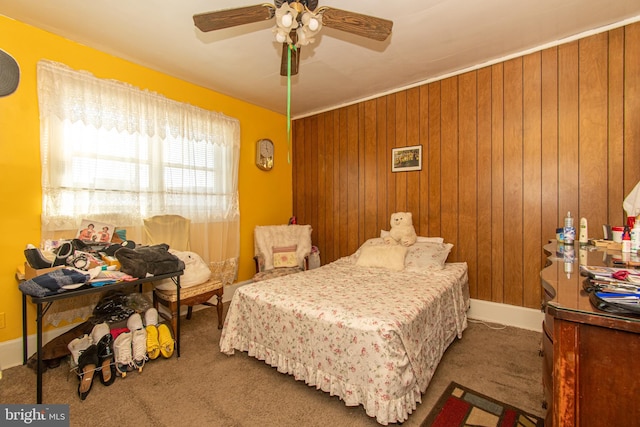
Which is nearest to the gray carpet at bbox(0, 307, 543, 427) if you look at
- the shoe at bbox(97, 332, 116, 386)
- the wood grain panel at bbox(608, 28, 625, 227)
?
the shoe at bbox(97, 332, 116, 386)

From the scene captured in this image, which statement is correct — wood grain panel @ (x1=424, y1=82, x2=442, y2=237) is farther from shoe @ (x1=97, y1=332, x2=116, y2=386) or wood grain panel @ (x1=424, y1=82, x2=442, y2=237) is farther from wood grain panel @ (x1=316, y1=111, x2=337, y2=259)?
shoe @ (x1=97, y1=332, x2=116, y2=386)

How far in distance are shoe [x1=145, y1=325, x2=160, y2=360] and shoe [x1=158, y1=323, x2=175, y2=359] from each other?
0.03 metres

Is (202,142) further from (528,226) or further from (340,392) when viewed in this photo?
(528,226)

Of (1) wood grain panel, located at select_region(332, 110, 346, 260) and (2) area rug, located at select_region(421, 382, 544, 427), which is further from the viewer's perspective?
(1) wood grain panel, located at select_region(332, 110, 346, 260)

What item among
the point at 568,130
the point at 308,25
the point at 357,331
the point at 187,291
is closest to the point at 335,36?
the point at 308,25

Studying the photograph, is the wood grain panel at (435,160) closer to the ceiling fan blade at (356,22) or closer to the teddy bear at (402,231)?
the teddy bear at (402,231)

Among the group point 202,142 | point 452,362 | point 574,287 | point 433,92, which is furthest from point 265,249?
point 574,287

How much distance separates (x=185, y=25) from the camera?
230cm

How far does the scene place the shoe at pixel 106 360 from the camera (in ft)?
6.48

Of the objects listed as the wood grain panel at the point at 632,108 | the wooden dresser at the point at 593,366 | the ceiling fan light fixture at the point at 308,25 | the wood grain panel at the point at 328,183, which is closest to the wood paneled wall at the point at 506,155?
the wood grain panel at the point at 632,108

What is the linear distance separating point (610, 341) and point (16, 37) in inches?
149

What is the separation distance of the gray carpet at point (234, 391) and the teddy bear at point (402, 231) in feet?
3.71

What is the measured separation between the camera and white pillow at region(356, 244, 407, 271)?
287 centimetres

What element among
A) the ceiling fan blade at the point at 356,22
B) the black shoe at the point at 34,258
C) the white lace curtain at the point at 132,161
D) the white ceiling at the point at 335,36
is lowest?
the black shoe at the point at 34,258
